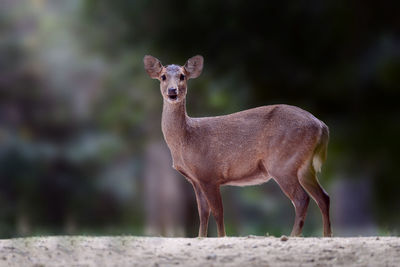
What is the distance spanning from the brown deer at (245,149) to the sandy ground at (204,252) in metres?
1.18

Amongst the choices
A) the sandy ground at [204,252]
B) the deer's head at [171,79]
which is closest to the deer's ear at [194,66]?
the deer's head at [171,79]

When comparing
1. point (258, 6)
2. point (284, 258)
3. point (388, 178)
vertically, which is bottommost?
point (284, 258)

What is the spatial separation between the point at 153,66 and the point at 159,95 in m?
9.51

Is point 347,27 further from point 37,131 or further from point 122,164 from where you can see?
point 122,164

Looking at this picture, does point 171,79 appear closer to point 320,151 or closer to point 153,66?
point 153,66

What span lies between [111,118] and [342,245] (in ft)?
43.3

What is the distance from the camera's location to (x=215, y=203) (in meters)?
8.80

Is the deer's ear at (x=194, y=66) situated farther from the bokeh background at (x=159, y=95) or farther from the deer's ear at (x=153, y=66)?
the bokeh background at (x=159, y=95)

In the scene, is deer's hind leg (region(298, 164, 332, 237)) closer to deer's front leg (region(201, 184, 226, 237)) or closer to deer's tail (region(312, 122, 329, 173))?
deer's tail (region(312, 122, 329, 173))

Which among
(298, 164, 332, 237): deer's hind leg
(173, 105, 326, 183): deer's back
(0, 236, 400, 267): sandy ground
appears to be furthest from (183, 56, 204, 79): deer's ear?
(0, 236, 400, 267): sandy ground

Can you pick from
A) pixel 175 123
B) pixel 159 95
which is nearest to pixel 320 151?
pixel 175 123

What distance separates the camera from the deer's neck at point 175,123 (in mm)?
9180

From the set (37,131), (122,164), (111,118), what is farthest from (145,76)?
(122,164)

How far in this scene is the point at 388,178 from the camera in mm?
18750
